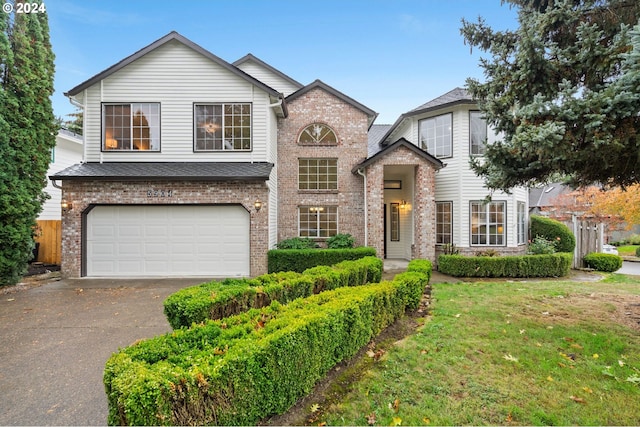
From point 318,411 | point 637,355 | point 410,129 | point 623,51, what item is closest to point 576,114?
point 623,51

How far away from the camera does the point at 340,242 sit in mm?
11531

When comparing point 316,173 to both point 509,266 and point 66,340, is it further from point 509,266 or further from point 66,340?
point 66,340

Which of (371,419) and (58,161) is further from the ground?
(58,161)

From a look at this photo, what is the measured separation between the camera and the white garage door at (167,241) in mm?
9891

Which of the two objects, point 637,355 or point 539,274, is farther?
Answer: point 539,274

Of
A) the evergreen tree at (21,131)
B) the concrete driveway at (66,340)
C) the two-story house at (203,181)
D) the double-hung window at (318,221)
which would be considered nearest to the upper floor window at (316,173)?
the two-story house at (203,181)

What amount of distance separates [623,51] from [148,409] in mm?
7007

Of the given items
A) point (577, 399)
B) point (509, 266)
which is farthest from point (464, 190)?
point (577, 399)

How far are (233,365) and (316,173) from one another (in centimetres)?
1092

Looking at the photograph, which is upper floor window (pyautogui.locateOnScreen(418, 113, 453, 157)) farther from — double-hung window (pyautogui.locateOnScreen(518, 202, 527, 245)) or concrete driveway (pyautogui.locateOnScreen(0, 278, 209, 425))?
concrete driveway (pyautogui.locateOnScreen(0, 278, 209, 425))

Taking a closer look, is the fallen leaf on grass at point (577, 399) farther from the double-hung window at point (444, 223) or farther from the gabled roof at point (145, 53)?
the gabled roof at point (145, 53)

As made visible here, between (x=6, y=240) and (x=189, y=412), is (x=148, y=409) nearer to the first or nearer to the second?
(x=189, y=412)

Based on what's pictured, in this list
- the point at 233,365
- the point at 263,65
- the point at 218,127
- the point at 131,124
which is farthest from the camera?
the point at 263,65

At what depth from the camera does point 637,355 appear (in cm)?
407
